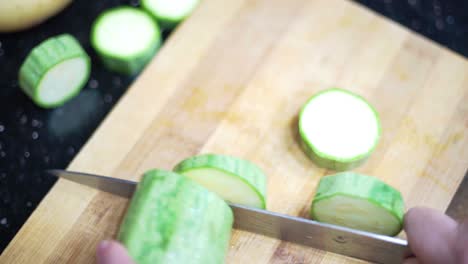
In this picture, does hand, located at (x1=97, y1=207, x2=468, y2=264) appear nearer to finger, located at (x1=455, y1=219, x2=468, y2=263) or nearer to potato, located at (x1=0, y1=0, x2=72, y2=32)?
finger, located at (x1=455, y1=219, x2=468, y2=263)

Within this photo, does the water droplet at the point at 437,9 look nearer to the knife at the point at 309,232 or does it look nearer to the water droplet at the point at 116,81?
the knife at the point at 309,232

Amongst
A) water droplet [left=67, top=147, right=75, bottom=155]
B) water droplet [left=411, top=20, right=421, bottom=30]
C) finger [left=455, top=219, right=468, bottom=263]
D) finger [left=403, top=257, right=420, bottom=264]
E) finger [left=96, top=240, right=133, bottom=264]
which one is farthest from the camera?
water droplet [left=411, top=20, right=421, bottom=30]

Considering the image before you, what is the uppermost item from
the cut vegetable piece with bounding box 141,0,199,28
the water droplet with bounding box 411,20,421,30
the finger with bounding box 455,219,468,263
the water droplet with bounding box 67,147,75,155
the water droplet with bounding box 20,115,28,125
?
the cut vegetable piece with bounding box 141,0,199,28

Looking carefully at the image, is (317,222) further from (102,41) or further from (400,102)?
(102,41)

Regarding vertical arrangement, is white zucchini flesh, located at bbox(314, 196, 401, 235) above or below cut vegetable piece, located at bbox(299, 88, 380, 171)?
below

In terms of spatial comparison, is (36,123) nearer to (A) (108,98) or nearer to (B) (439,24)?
(A) (108,98)

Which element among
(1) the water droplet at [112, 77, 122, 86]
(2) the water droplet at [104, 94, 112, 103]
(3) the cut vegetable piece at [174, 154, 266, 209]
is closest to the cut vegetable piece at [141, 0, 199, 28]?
(1) the water droplet at [112, 77, 122, 86]
